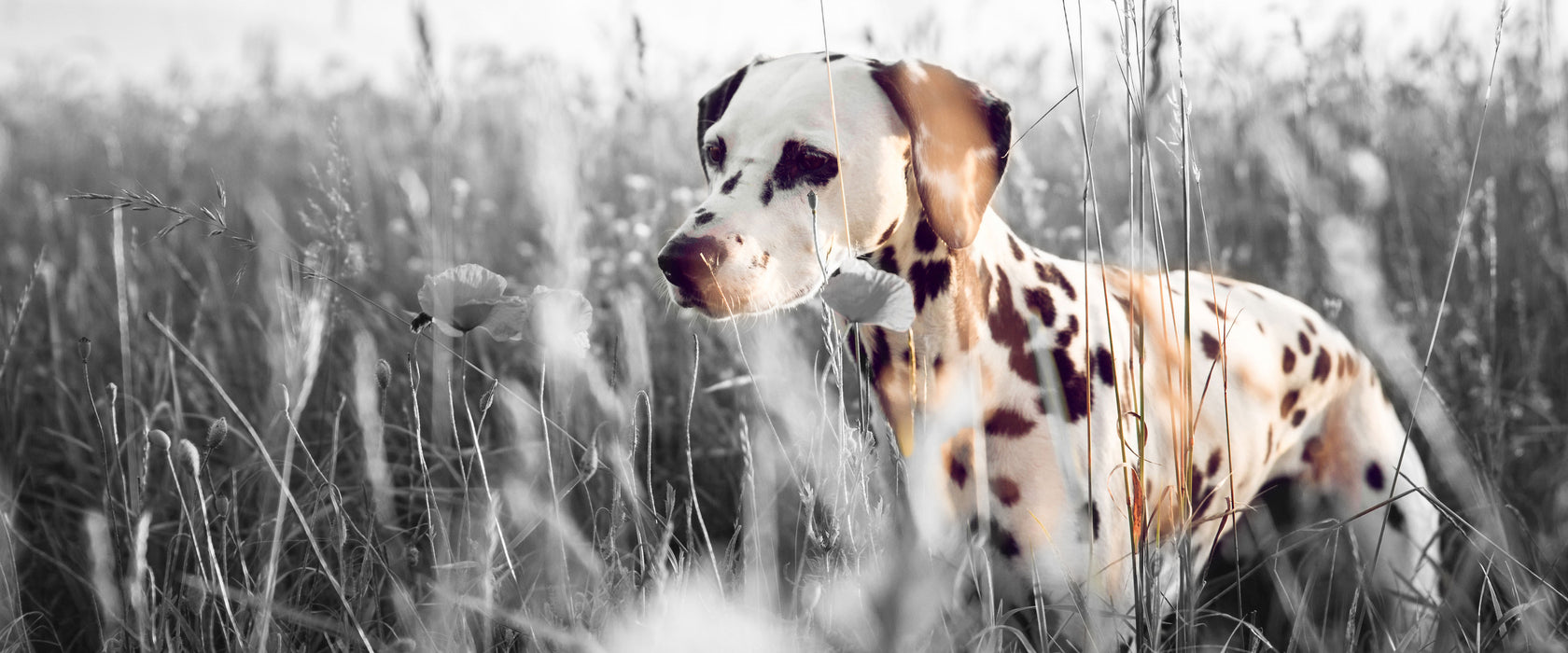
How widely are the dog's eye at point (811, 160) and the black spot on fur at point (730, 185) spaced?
0.11 meters

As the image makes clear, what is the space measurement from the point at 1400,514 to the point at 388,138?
22.2 feet

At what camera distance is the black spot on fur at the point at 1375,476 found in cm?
211

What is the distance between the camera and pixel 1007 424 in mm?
1783

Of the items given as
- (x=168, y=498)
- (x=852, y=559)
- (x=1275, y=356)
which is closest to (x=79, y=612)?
(x=168, y=498)

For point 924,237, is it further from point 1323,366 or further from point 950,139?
point 1323,366

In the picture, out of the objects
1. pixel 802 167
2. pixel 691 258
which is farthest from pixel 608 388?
pixel 802 167

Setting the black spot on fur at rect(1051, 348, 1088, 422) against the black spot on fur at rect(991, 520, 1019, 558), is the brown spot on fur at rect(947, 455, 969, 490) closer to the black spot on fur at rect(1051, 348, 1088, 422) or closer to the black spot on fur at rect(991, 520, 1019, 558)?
the black spot on fur at rect(991, 520, 1019, 558)

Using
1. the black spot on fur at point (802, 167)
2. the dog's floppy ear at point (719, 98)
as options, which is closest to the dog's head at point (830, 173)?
the black spot on fur at point (802, 167)

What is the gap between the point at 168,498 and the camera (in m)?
2.23

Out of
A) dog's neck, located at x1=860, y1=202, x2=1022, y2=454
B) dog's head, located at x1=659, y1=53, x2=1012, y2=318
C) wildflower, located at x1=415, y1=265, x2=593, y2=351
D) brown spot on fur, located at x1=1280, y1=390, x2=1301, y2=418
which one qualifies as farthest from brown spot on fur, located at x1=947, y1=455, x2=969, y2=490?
wildflower, located at x1=415, y1=265, x2=593, y2=351

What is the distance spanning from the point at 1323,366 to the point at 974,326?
0.89 metres

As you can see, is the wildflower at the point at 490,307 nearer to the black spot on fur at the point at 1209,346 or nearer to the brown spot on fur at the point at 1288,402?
the black spot on fur at the point at 1209,346

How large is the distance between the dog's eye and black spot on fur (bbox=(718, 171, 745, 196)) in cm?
11

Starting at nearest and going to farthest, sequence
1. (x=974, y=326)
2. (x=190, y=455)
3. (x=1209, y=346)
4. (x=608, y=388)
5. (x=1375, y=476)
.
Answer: (x=190, y=455) < (x=608, y=388) < (x=974, y=326) < (x=1209, y=346) < (x=1375, y=476)
